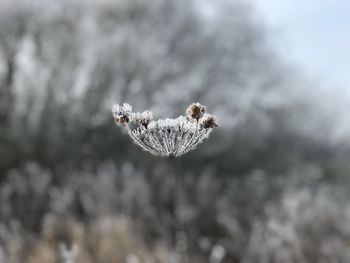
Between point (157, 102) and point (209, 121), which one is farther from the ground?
point (157, 102)

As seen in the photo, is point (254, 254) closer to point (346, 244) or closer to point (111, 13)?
point (346, 244)

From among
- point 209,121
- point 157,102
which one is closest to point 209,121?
point 209,121

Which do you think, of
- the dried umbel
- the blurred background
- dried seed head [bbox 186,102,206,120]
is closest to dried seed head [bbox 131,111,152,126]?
the dried umbel

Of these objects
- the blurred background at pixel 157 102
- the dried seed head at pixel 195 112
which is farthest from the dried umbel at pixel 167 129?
the blurred background at pixel 157 102

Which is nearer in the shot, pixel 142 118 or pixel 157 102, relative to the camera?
pixel 142 118

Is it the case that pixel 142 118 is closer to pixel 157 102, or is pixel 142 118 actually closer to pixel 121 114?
pixel 121 114

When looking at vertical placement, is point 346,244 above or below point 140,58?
below

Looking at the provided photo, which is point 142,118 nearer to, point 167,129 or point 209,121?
point 167,129

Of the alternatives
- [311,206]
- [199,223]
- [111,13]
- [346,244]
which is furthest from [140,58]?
[346,244]
